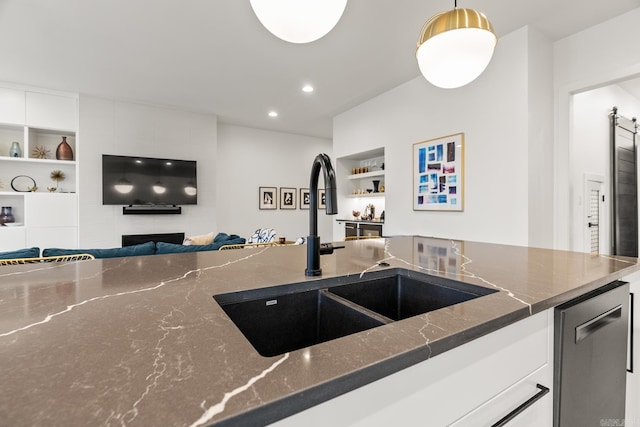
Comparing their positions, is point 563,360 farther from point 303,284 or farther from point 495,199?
point 495,199

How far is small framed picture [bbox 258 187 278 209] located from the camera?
6.03 m

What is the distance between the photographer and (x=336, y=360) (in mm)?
465

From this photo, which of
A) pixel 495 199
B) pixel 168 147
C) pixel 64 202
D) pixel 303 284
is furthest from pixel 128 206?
pixel 495 199

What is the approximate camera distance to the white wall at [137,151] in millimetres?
4258

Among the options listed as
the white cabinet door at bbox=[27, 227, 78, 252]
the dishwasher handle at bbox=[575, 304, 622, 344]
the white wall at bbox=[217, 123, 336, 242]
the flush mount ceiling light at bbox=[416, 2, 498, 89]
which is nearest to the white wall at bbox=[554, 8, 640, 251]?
the flush mount ceiling light at bbox=[416, 2, 498, 89]

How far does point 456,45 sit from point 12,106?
17.6 feet

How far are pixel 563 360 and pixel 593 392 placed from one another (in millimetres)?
282

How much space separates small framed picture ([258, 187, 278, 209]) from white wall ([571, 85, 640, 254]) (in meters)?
4.77

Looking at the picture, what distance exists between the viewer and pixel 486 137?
9.71ft

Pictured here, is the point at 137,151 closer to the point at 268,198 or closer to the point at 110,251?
the point at 268,198

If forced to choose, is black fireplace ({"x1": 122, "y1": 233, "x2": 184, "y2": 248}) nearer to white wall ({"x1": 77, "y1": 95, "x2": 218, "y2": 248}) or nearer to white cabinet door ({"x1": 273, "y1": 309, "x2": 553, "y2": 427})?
white wall ({"x1": 77, "y1": 95, "x2": 218, "y2": 248})

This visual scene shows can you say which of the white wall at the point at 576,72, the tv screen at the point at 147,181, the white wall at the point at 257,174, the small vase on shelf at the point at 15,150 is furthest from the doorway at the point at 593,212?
the small vase on shelf at the point at 15,150

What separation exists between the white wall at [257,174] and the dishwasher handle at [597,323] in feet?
15.1

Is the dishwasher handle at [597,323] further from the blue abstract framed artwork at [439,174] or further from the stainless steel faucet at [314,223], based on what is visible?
the blue abstract framed artwork at [439,174]
